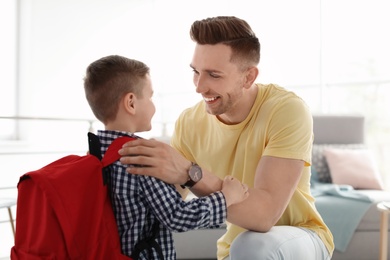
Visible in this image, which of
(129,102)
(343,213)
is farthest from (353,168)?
(129,102)

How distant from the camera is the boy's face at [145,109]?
5.09ft

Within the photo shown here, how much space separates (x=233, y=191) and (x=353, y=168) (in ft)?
8.61

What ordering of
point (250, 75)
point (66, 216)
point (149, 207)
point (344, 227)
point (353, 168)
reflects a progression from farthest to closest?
point (353, 168) → point (344, 227) → point (250, 75) → point (149, 207) → point (66, 216)

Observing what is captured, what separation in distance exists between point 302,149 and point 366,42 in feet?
17.9

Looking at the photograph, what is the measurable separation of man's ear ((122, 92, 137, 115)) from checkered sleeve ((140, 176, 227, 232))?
212 millimetres

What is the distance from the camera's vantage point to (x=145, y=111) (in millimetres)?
1559

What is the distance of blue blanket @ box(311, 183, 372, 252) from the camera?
11.0 ft

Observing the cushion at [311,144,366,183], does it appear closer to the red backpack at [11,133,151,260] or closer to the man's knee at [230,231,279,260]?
the man's knee at [230,231,279,260]

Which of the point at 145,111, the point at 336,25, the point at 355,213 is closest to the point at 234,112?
the point at 145,111

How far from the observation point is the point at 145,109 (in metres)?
1.56

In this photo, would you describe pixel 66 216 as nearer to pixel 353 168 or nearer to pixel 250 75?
pixel 250 75

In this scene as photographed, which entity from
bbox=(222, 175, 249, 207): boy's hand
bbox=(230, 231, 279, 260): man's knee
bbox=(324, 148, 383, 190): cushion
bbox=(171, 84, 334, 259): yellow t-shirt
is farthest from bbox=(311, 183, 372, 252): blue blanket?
bbox=(222, 175, 249, 207): boy's hand

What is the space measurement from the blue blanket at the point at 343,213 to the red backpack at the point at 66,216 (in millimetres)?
2214

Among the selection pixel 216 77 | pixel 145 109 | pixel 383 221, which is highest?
pixel 216 77
